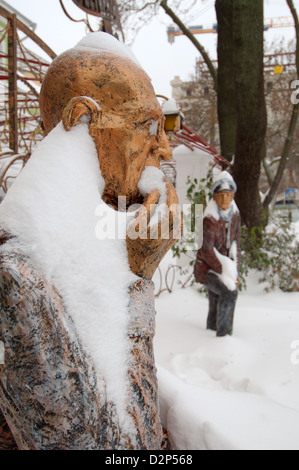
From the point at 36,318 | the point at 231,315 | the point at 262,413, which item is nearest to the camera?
the point at 36,318

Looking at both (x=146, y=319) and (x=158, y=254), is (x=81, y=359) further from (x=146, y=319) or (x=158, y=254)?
(x=158, y=254)

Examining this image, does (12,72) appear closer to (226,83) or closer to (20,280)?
(20,280)

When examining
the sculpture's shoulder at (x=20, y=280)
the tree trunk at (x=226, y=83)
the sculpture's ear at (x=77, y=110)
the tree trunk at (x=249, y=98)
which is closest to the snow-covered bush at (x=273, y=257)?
the tree trunk at (x=249, y=98)

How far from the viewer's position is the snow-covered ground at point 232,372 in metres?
1.15

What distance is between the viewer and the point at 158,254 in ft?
3.80

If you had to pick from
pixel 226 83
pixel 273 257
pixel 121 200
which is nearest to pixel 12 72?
pixel 121 200

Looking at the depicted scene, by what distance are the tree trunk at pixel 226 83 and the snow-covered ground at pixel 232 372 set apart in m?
2.43

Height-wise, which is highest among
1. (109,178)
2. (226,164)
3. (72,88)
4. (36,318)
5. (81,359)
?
(226,164)

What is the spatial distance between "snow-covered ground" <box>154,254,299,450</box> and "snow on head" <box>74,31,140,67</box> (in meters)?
1.10

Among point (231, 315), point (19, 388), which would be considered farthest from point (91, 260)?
point (231, 315)

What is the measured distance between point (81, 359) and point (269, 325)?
133 inches

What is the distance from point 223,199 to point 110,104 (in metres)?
2.62

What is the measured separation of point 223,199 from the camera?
3648 millimetres

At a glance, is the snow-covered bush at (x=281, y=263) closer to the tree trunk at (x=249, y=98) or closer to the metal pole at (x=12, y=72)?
the tree trunk at (x=249, y=98)
